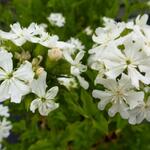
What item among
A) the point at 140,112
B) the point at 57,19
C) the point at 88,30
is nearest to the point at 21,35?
the point at 140,112

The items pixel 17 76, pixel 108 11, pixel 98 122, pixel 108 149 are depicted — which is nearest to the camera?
pixel 17 76

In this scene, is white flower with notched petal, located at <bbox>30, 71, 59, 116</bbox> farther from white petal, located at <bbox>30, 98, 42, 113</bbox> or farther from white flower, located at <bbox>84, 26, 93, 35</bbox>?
white flower, located at <bbox>84, 26, 93, 35</bbox>

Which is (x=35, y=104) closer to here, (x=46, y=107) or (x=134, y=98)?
(x=46, y=107)

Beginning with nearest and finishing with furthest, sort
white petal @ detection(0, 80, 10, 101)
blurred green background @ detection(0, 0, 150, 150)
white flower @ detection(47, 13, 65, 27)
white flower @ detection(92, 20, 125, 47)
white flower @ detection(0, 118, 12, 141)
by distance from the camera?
white petal @ detection(0, 80, 10, 101) < white flower @ detection(92, 20, 125, 47) < blurred green background @ detection(0, 0, 150, 150) < white flower @ detection(0, 118, 12, 141) < white flower @ detection(47, 13, 65, 27)

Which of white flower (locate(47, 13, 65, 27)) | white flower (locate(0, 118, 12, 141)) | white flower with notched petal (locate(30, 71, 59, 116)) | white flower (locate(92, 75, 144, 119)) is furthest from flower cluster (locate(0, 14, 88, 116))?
white flower (locate(47, 13, 65, 27))

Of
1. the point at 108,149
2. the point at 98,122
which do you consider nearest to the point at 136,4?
the point at 108,149

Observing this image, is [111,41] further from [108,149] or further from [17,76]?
[108,149]
